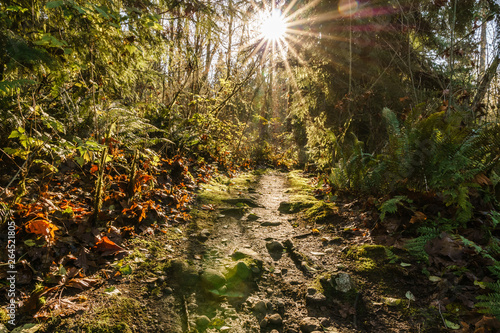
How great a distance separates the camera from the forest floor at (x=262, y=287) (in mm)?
1831

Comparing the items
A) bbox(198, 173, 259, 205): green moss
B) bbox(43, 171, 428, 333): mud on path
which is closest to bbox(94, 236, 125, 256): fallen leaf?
bbox(43, 171, 428, 333): mud on path

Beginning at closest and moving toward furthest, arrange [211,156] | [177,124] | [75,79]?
[75,79] < [177,124] < [211,156]

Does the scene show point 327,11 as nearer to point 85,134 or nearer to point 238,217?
point 238,217

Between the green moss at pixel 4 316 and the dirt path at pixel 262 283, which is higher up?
the green moss at pixel 4 316

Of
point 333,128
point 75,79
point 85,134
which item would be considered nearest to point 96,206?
point 85,134

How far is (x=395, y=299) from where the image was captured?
2053 millimetres

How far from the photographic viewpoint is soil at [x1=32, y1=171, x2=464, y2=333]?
72.5 inches

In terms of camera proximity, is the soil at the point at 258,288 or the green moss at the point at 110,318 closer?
the green moss at the point at 110,318

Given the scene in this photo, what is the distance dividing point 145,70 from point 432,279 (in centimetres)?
477

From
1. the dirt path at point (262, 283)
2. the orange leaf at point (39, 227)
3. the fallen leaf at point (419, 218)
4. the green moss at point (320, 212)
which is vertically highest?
the fallen leaf at point (419, 218)

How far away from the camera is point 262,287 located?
2.39m

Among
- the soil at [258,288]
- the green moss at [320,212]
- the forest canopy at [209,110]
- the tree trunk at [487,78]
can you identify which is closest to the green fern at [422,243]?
the forest canopy at [209,110]

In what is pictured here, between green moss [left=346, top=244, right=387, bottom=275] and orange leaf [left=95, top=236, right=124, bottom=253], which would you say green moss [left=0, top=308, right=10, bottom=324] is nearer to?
orange leaf [left=95, top=236, right=124, bottom=253]

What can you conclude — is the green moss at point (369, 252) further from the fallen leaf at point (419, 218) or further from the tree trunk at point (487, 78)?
the tree trunk at point (487, 78)
